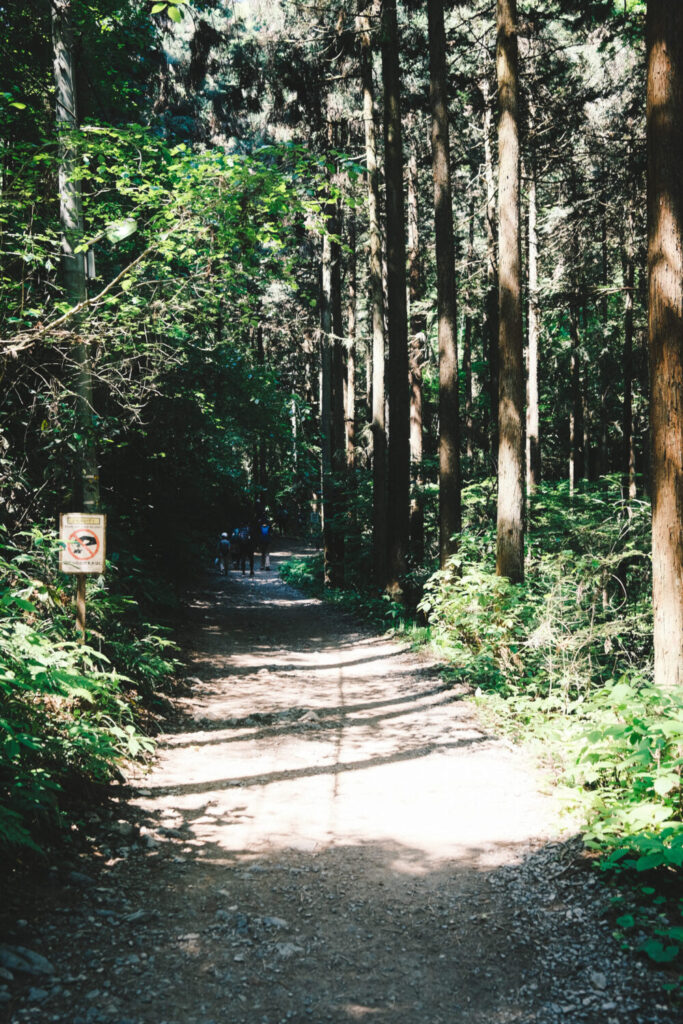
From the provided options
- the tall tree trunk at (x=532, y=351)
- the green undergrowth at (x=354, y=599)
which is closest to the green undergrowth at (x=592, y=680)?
the green undergrowth at (x=354, y=599)

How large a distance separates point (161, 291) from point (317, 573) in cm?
1649

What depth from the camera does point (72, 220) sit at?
7.69 meters

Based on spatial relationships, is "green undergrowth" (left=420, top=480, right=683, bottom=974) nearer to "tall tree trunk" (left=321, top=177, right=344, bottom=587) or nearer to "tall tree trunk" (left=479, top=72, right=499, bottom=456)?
"tall tree trunk" (left=479, top=72, right=499, bottom=456)

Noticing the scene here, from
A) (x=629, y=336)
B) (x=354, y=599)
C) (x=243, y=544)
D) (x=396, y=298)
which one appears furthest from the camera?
(x=243, y=544)

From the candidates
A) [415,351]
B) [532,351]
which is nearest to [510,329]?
[415,351]

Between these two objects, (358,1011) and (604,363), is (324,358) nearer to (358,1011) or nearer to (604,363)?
(604,363)

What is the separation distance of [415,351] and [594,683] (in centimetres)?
1484

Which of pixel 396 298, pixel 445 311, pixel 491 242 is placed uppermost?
pixel 491 242

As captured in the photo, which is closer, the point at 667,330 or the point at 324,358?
the point at 667,330

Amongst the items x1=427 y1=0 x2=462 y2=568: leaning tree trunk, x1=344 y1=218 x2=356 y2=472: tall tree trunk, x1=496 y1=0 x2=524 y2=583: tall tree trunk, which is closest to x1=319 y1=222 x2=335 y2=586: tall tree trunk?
x1=344 y1=218 x2=356 y2=472: tall tree trunk

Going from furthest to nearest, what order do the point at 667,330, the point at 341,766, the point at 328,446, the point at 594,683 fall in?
the point at 328,446
the point at 594,683
the point at 341,766
the point at 667,330

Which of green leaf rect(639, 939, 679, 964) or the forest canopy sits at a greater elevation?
the forest canopy

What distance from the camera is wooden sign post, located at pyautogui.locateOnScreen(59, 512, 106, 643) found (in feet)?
19.6

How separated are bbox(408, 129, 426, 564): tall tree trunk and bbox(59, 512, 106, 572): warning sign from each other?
12406 millimetres
